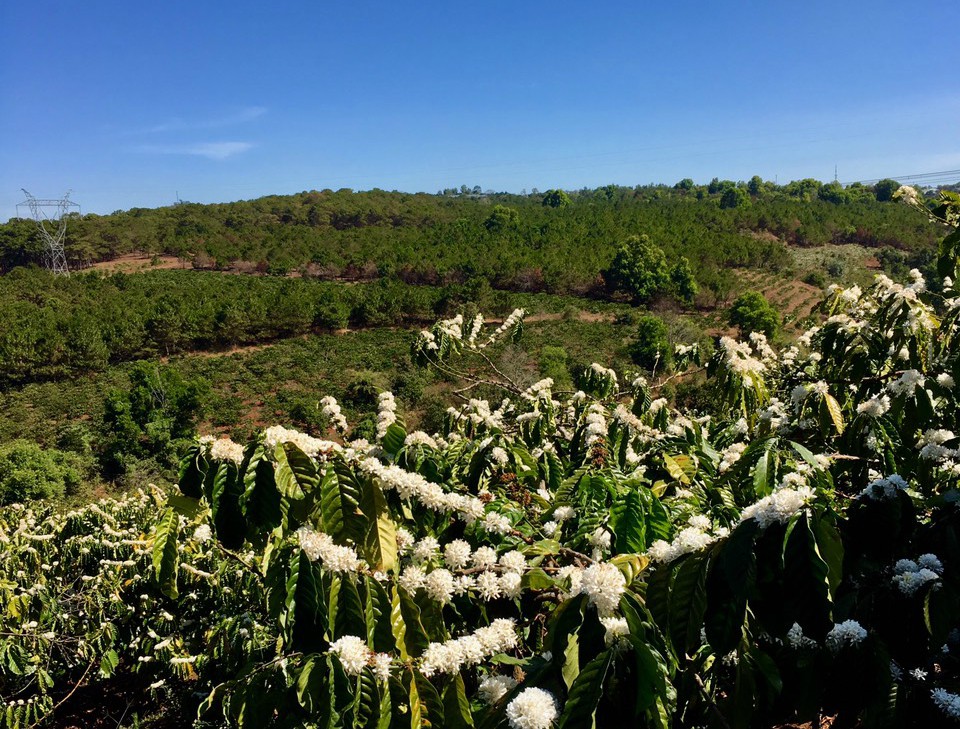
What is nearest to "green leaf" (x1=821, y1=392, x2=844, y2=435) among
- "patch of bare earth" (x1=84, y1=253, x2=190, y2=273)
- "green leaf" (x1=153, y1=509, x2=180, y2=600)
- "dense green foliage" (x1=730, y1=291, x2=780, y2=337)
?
"green leaf" (x1=153, y1=509, x2=180, y2=600)

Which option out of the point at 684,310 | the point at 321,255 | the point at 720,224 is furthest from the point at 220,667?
the point at 720,224

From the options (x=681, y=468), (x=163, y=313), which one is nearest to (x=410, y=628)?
(x=681, y=468)

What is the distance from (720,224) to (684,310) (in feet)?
102

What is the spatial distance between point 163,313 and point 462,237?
44.0 m

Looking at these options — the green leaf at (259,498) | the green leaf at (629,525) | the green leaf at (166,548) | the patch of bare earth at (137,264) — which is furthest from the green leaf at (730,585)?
the patch of bare earth at (137,264)

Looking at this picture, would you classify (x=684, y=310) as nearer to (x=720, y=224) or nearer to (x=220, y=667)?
(x=720, y=224)

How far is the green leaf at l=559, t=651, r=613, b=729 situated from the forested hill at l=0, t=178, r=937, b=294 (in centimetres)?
5365

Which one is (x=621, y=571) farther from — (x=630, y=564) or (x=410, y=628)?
(x=410, y=628)

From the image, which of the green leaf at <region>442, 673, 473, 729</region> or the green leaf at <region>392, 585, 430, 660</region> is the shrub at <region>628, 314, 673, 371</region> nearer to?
the green leaf at <region>392, 585, 430, 660</region>

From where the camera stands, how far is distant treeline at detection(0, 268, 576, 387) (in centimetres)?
3344

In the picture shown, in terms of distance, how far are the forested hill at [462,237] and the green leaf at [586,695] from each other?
176ft

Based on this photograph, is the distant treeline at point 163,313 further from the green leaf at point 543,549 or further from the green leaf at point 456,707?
the green leaf at point 456,707

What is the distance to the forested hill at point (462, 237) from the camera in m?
57.7

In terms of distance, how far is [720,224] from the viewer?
246 ft
